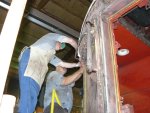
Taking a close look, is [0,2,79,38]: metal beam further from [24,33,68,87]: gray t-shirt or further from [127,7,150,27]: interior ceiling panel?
[127,7,150,27]: interior ceiling panel

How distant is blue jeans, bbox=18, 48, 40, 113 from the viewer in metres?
2.54

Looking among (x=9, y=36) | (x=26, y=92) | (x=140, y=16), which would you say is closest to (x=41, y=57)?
(x=26, y=92)

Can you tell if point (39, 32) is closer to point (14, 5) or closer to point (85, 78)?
point (85, 78)

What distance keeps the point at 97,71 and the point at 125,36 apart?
0.98 m

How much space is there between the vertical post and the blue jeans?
1618 mm

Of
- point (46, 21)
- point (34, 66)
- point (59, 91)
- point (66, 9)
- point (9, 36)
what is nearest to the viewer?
point (9, 36)

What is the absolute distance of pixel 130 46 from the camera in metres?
2.96

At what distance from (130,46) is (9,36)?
2.18 metres

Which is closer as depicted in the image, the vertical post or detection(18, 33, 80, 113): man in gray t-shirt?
the vertical post

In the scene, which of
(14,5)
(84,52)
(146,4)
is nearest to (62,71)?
(84,52)

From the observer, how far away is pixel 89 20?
2.20 metres

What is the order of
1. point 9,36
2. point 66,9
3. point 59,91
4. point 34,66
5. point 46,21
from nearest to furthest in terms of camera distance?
point 9,36 < point 34,66 < point 59,91 < point 46,21 < point 66,9

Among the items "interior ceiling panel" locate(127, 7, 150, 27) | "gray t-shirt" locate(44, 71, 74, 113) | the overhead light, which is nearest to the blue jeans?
"gray t-shirt" locate(44, 71, 74, 113)

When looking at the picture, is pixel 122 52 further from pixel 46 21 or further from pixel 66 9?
pixel 66 9
